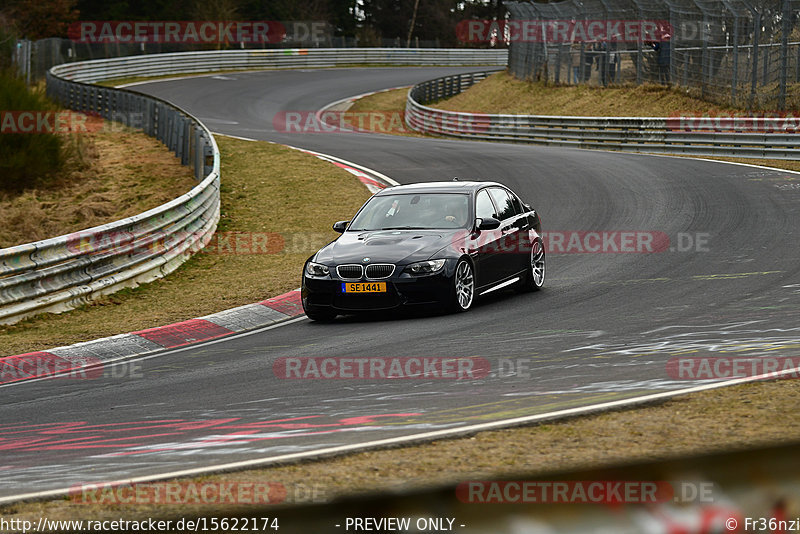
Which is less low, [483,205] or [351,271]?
[483,205]

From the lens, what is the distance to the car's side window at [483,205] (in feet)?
41.3

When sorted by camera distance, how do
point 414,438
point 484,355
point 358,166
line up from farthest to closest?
point 358,166 < point 484,355 < point 414,438

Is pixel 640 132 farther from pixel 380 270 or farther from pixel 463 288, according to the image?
pixel 380 270

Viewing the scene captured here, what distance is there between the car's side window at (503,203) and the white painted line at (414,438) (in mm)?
6103

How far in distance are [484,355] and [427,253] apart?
2786mm

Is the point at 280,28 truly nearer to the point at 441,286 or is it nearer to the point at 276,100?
the point at 276,100

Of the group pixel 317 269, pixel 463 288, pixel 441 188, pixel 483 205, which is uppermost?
pixel 441 188

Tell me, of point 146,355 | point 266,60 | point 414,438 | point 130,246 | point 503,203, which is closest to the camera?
point 414,438

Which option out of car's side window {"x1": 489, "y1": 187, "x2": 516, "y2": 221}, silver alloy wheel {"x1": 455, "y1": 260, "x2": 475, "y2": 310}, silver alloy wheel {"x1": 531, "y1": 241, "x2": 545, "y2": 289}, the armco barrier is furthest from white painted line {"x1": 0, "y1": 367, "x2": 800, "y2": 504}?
the armco barrier

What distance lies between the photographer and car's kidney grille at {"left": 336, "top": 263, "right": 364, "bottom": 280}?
1138 cm

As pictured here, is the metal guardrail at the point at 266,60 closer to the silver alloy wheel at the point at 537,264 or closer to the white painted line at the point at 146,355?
the silver alloy wheel at the point at 537,264

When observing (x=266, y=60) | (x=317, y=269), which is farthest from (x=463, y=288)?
(x=266, y=60)

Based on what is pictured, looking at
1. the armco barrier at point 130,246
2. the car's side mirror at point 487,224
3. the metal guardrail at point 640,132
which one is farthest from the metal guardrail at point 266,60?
the car's side mirror at point 487,224

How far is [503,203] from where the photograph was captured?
43.2 ft
